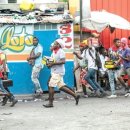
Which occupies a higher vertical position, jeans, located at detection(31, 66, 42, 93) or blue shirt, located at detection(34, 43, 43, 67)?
blue shirt, located at detection(34, 43, 43, 67)

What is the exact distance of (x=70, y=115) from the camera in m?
11.4

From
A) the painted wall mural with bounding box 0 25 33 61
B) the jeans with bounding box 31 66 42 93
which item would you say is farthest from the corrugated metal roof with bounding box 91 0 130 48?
the jeans with bounding box 31 66 42 93

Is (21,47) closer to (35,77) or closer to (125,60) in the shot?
(35,77)

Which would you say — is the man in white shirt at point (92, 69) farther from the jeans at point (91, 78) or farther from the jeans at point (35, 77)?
the jeans at point (35, 77)

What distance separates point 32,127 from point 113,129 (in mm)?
1627

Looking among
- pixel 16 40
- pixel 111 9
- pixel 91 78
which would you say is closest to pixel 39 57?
pixel 16 40

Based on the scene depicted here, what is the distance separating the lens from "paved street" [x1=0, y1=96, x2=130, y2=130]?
10.0 meters

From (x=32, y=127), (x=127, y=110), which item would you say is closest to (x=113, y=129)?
(x=32, y=127)

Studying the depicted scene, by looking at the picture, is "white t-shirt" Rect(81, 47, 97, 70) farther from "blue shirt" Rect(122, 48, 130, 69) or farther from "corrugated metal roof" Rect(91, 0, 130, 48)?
"corrugated metal roof" Rect(91, 0, 130, 48)

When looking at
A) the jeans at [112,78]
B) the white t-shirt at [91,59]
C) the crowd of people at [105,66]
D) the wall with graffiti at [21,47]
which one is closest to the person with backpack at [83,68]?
the crowd of people at [105,66]

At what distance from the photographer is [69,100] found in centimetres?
1428

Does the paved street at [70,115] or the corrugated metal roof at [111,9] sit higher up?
the corrugated metal roof at [111,9]

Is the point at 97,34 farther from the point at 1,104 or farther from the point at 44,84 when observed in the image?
the point at 1,104

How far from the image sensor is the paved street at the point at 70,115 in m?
10.0
